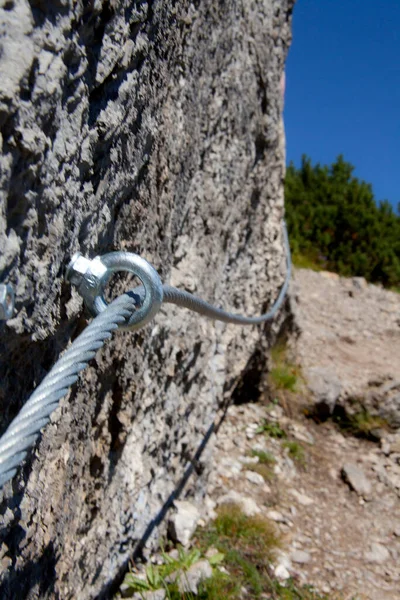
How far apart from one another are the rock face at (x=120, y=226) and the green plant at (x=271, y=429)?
0.59 meters

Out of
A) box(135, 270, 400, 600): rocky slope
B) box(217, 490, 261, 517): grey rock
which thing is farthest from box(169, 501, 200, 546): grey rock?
box(217, 490, 261, 517): grey rock

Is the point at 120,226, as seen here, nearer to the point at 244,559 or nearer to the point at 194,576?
the point at 194,576

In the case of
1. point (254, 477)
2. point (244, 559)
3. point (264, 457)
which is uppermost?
point (264, 457)

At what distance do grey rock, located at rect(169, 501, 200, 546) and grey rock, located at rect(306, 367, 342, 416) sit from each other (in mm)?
1729

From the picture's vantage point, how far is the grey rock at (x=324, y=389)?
396 centimetres

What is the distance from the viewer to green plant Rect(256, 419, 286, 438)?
3631mm

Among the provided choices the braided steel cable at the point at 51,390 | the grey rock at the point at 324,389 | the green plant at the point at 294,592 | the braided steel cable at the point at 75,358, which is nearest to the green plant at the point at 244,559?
the green plant at the point at 294,592

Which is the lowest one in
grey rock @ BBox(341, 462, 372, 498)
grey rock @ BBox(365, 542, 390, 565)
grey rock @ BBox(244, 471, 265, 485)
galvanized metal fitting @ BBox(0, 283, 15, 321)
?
grey rock @ BBox(244, 471, 265, 485)

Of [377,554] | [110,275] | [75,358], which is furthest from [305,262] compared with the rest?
[75,358]

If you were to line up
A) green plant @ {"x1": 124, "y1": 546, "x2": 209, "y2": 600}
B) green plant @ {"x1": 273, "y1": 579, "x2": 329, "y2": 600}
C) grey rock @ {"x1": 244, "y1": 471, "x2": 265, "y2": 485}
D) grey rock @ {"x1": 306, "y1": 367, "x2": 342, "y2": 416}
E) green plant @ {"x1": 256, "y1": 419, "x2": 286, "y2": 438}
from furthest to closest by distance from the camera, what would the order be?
grey rock @ {"x1": 306, "y1": 367, "x2": 342, "y2": 416} < green plant @ {"x1": 256, "y1": 419, "x2": 286, "y2": 438} < grey rock @ {"x1": 244, "y1": 471, "x2": 265, "y2": 485} < green plant @ {"x1": 273, "y1": 579, "x2": 329, "y2": 600} < green plant @ {"x1": 124, "y1": 546, "x2": 209, "y2": 600}

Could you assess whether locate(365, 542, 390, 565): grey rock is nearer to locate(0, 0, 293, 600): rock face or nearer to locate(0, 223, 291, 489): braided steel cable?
locate(0, 0, 293, 600): rock face

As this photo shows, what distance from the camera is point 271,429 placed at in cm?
366

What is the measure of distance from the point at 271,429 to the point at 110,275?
9.10 feet

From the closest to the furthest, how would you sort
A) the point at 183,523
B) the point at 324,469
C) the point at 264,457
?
1. the point at 183,523
2. the point at 264,457
3. the point at 324,469
